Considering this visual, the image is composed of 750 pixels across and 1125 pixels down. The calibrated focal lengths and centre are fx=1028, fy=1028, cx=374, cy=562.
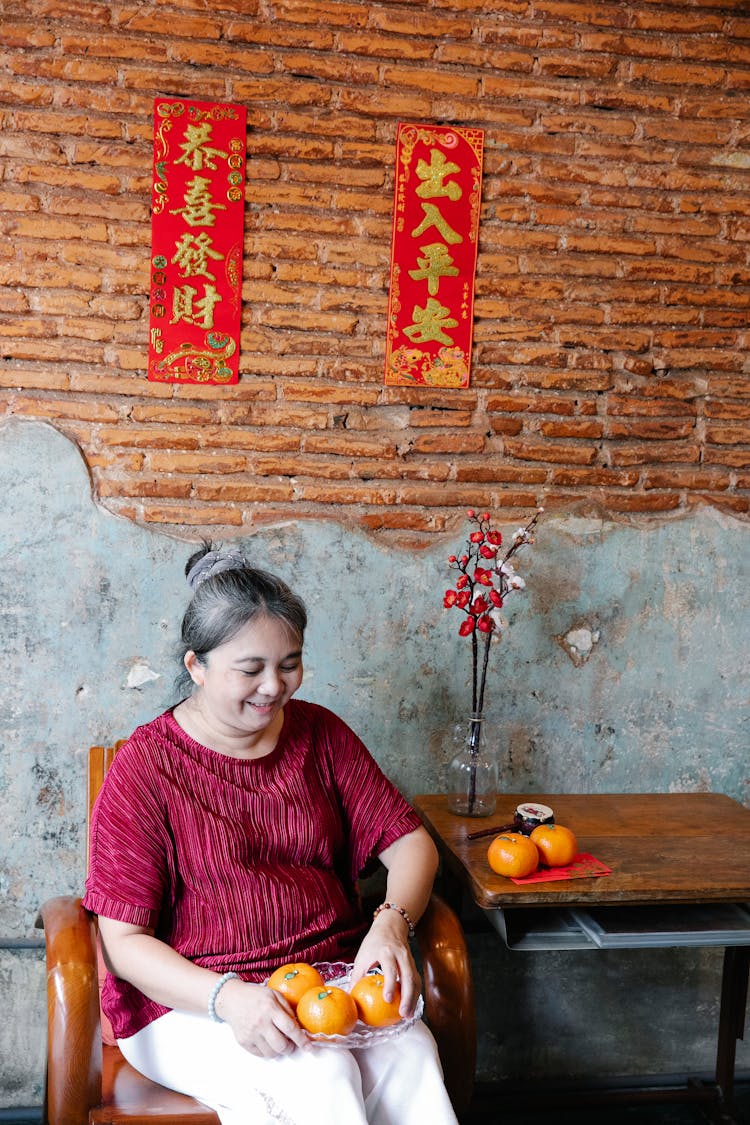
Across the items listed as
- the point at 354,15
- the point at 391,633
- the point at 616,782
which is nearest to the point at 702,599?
the point at 616,782

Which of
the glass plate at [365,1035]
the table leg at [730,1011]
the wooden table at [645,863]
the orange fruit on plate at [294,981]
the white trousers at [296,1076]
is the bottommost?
the table leg at [730,1011]

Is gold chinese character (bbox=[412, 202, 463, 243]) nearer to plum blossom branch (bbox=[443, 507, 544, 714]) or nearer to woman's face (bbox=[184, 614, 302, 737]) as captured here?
plum blossom branch (bbox=[443, 507, 544, 714])

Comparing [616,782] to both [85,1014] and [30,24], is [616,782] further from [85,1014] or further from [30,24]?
[30,24]

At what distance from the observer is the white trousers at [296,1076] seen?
1.80m

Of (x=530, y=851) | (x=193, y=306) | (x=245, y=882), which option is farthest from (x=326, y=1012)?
(x=193, y=306)

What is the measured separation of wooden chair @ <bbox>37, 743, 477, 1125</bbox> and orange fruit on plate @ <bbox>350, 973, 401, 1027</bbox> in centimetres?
21

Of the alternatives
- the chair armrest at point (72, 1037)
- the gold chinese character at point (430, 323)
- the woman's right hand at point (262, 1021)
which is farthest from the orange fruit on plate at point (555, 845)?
the gold chinese character at point (430, 323)

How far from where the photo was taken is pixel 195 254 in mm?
2676

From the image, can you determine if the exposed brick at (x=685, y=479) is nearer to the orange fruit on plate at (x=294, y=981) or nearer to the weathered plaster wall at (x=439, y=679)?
the weathered plaster wall at (x=439, y=679)

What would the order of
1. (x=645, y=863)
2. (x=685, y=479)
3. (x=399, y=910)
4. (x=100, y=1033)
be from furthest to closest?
(x=685, y=479) < (x=645, y=863) < (x=399, y=910) < (x=100, y=1033)

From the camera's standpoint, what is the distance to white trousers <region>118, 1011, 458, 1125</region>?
5.89ft

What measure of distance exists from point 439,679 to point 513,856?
724mm

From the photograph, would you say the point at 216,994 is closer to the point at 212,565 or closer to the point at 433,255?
the point at 212,565

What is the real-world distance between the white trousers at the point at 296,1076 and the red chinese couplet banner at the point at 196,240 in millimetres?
1592
